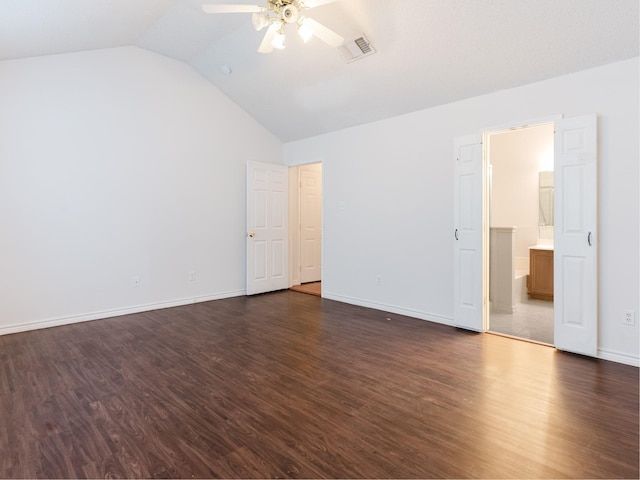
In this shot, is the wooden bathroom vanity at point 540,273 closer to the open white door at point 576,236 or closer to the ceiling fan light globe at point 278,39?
the open white door at point 576,236

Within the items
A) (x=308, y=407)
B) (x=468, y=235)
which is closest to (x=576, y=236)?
(x=468, y=235)

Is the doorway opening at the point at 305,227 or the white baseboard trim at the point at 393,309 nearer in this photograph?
the white baseboard trim at the point at 393,309

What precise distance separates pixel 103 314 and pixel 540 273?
632 centimetres

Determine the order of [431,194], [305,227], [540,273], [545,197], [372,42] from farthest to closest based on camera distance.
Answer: [305,227] < [545,197] < [540,273] < [431,194] < [372,42]

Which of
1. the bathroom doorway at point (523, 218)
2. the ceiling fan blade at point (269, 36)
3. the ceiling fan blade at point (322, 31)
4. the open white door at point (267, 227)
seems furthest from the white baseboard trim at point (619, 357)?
the open white door at point (267, 227)

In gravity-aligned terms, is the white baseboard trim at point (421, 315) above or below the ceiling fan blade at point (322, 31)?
below

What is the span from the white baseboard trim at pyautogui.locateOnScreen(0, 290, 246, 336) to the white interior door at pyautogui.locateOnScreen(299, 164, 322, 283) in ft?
5.63

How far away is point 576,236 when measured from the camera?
310 centimetres

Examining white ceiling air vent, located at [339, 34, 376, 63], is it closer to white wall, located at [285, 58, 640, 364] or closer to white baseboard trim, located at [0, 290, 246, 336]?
white wall, located at [285, 58, 640, 364]

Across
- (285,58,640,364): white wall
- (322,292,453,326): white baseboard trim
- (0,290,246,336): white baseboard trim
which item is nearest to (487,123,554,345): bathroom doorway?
(322,292,453,326): white baseboard trim

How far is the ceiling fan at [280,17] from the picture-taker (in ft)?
8.14

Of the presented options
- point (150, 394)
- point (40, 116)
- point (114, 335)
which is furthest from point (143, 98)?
point (150, 394)

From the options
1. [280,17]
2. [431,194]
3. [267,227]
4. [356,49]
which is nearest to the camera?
[280,17]

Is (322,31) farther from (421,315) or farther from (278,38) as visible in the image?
(421,315)
